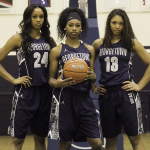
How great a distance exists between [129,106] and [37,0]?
10.2 ft

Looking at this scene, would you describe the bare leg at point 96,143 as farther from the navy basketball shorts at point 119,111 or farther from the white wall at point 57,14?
the white wall at point 57,14

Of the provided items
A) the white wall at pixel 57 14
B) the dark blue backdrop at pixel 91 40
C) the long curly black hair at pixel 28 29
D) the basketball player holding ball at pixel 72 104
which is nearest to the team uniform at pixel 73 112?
the basketball player holding ball at pixel 72 104

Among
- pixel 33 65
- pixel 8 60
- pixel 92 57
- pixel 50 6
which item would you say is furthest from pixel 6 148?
pixel 50 6

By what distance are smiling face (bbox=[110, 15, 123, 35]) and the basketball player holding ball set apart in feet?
1.00

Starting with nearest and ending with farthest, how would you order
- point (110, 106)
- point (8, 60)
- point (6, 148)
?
point (110, 106)
point (6, 148)
point (8, 60)

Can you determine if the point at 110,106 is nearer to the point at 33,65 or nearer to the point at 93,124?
the point at 93,124

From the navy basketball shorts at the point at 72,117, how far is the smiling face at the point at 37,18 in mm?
651

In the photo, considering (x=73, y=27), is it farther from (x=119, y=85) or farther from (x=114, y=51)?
(x=119, y=85)

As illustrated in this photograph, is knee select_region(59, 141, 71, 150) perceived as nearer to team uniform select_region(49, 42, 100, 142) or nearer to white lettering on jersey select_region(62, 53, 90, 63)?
team uniform select_region(49, 42, 100, 142)

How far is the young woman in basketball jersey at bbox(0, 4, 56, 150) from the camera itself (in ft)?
6.86

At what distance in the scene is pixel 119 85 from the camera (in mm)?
2064

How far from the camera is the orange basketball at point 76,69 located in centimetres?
182

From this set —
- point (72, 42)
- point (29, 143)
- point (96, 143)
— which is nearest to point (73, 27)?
point (72, 42)

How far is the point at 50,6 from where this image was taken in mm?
4371
